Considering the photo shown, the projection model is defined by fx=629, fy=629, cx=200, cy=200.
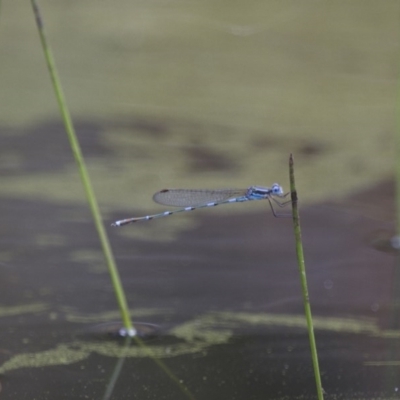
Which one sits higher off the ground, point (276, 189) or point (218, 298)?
point (276, 189)

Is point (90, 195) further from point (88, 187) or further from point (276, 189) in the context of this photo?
point (276, 189)

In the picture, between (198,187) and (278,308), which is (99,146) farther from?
(278,308)

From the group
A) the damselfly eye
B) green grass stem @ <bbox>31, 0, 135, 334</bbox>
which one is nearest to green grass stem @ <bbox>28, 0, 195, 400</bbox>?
green grass stem @ <bbox>31, 0, 135, 334</bbox>

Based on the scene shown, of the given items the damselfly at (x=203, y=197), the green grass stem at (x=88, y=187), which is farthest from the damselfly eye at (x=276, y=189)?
the green grass stem at (x=88, y=187)

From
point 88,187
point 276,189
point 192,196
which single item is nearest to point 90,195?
point 88,187

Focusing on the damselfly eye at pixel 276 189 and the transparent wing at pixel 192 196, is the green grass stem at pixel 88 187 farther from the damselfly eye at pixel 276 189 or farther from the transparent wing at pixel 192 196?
the damselfly eye at pixel 276 189

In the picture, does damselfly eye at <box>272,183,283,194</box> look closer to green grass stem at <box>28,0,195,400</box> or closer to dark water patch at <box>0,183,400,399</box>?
dark water patch at <box>0,183,400,399</box>

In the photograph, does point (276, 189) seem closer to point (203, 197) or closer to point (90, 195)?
point (203, 197)
